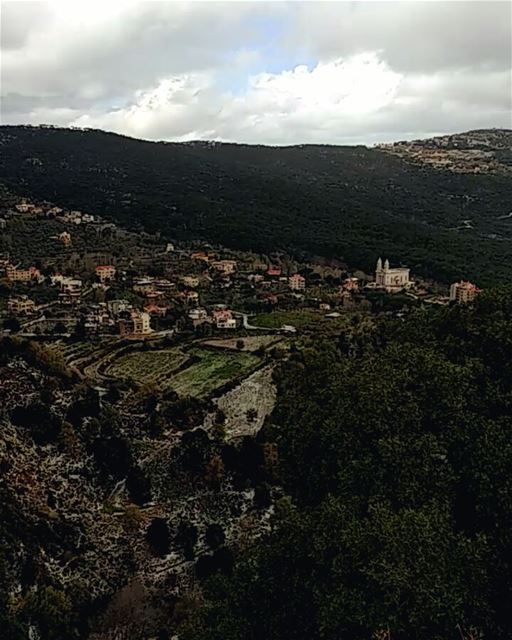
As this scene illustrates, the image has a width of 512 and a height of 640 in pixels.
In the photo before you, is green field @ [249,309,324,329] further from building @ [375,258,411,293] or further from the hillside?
the hillside

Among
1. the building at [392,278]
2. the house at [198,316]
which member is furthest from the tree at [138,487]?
the building at [392,278]

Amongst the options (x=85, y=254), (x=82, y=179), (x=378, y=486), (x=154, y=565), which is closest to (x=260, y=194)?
(x=82, y=179)

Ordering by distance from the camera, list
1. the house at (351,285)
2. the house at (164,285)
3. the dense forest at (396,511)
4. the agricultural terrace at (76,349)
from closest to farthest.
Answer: the dense forest at (396,511)
the agricultural terrace at (76,349)
the house at (164,285)
the house at (351,285)

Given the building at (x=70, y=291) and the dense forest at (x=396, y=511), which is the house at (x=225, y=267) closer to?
the building at (x=70, y=291)

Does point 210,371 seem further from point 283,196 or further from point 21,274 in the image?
point 283,196

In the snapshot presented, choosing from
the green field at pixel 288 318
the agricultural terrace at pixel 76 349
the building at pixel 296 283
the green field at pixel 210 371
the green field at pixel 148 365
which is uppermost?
the building at pixel 296 283

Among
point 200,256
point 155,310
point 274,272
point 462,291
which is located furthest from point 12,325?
point 462,291

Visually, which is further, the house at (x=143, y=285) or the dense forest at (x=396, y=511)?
the house at (x=143, y=285)

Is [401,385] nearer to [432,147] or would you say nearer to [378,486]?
[378,486]
